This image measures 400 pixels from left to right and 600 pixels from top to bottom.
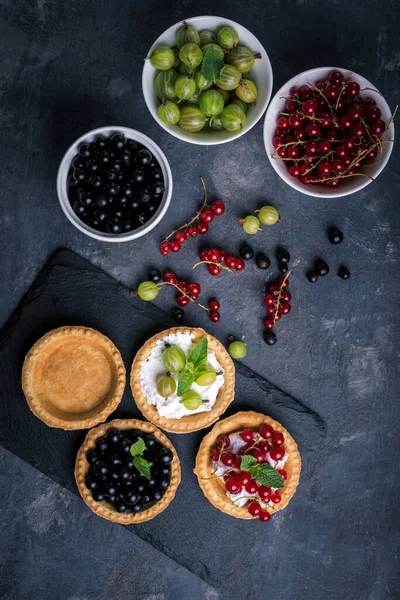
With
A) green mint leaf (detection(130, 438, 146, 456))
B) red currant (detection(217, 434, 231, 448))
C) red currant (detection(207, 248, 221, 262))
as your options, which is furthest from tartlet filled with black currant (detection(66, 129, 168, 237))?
red currant (detection(217, 434, 231, 448))

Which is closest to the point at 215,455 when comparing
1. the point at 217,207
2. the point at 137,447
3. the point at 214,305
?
the point at 137,447

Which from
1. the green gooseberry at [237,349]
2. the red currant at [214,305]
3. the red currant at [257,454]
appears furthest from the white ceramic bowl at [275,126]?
the red currant at [257,454]

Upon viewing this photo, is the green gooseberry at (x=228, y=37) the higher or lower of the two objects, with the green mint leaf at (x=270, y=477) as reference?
higher

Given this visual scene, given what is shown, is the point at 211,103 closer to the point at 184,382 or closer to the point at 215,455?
the point at 184,382

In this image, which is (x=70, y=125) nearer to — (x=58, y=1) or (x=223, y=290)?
(x=58, y=1)

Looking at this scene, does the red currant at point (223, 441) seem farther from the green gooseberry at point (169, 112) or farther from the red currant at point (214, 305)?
the green gooseberry at point (169, 112)

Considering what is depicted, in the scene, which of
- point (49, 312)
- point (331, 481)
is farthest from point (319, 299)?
point (49, 312)
